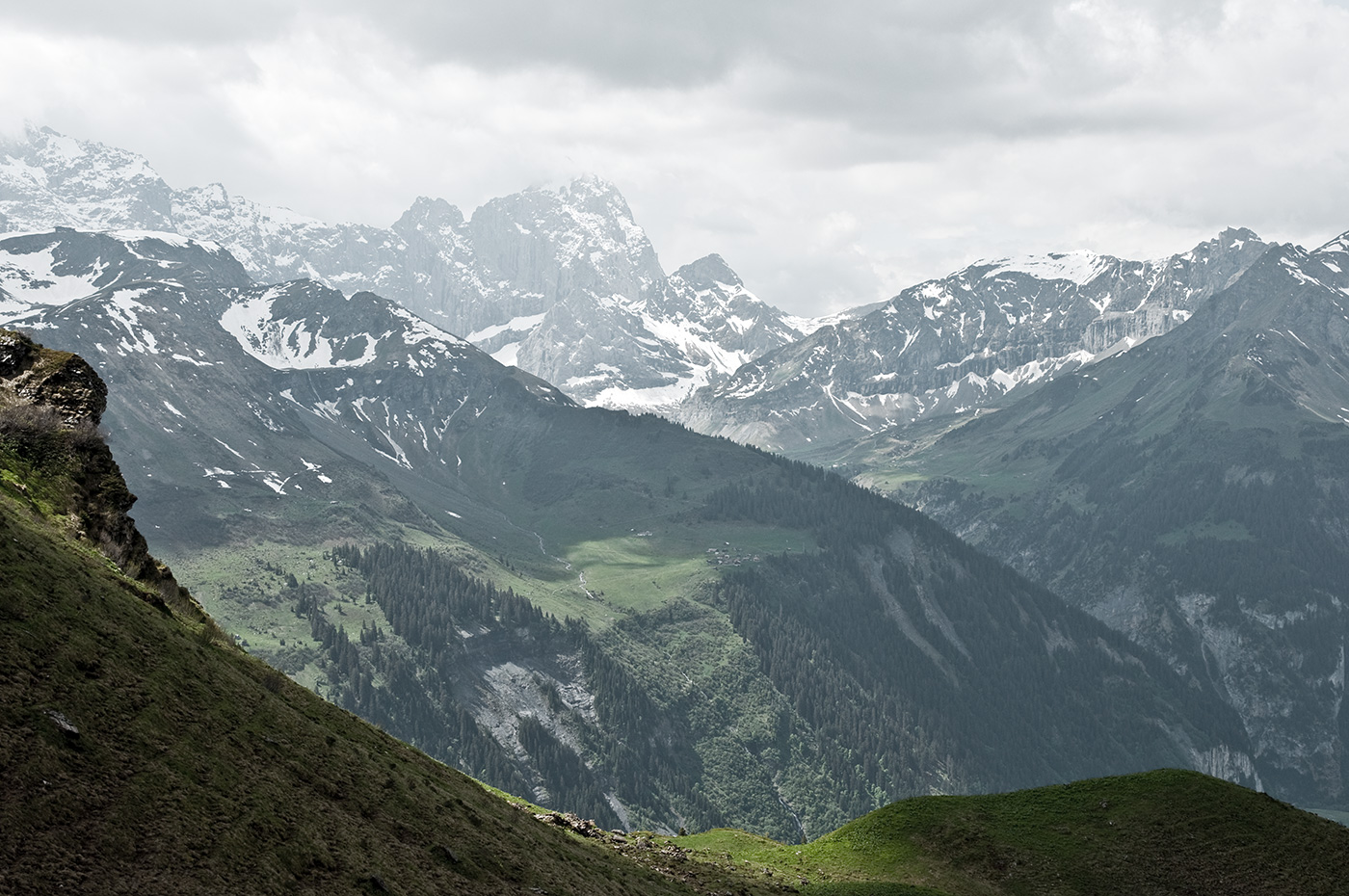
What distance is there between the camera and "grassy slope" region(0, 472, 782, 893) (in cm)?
3628

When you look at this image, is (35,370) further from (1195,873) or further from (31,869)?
(1195,873)

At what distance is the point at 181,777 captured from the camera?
40875 mm

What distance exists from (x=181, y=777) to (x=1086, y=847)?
210 ft

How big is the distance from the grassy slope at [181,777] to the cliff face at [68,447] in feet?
21.4

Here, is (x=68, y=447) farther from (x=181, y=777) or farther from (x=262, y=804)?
(x=262, y=804)

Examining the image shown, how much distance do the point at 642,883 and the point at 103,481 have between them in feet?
132

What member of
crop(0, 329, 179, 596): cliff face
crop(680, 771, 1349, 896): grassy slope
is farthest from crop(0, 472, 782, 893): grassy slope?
crop(680, 771, 1349, 896): grassy slope

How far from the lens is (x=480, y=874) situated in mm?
48969

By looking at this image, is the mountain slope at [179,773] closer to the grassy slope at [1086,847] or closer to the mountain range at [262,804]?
the mountain range at [262,804]

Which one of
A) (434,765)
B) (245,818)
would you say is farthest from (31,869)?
(434,765)

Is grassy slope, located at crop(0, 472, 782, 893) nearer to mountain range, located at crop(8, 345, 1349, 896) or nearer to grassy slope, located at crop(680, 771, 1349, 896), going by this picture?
mountain range, located at crop(8, 345, 1349, 896)

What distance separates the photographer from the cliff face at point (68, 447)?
61.4 meters

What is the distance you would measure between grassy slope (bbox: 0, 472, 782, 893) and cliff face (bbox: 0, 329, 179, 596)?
21.4 feet

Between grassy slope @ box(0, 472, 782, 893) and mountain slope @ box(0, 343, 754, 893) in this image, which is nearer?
grassy slope @ box(0, 472, 782, 893)
